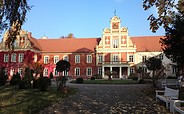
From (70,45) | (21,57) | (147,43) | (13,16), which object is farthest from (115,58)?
(13,16)

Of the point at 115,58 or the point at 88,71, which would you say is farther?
the point at 88,71

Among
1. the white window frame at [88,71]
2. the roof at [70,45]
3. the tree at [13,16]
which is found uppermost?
the roof at [70,45]

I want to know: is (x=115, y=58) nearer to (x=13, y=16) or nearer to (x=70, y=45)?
(x=70, y=45)

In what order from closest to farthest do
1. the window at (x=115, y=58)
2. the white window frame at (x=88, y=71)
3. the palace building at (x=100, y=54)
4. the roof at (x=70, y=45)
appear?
the palace building at (x=100, y=54), the window at (x=115, y=58), the white window frame at (x=88, y=71), the roof at (x=70, y=45)

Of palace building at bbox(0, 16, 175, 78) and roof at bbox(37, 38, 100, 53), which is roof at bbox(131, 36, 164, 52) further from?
roof at bbox(37, 38, 100, 53)

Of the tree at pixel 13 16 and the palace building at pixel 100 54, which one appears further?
the palace building at pixel 100 54

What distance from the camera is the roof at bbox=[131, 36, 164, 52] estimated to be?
4200 centimetres

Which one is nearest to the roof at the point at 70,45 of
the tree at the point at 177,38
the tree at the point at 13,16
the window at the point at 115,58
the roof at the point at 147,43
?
the window at the point at 115,58

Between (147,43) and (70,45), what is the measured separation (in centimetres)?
1546

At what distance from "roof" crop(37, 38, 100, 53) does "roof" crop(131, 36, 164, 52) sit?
26.5ft

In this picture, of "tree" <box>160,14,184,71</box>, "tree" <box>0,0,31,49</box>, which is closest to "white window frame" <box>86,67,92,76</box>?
"tree" <box>160,14,184,71</box>

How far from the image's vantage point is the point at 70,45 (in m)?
45.8

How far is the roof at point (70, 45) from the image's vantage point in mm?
44031

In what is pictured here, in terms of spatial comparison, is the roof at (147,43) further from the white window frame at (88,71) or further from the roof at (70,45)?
the white window frame at (88,71)
